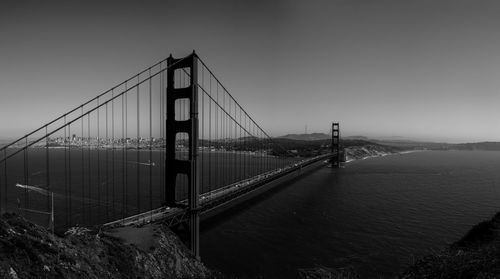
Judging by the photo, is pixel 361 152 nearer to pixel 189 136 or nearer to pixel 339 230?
pixel 339 230

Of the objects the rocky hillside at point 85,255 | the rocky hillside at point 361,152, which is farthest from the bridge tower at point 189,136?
the rocky hillside at point 361,152

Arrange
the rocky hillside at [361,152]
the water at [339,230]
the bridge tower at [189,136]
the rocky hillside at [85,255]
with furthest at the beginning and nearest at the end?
the rocky hillside at [361,152]
the water at [339,230]
the bridge tower at [189,136]
the rocky hillside at [85,255]

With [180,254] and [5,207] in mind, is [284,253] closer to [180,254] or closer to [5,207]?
[180,254]

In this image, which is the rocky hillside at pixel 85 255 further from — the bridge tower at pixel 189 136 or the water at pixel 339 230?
the water at pixel 339 230

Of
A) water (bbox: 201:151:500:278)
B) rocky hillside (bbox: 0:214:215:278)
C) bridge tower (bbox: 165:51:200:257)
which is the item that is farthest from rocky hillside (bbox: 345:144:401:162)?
rocky hillside (bbox: 0:214:215:278)

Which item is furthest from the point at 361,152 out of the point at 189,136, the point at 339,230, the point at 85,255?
the point at 85,255

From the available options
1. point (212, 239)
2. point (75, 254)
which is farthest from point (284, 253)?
point (75, 254)

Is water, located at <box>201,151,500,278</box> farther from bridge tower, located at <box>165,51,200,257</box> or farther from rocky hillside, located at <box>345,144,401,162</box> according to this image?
rocky hillside, located at <box>345,144,401,162</box>
